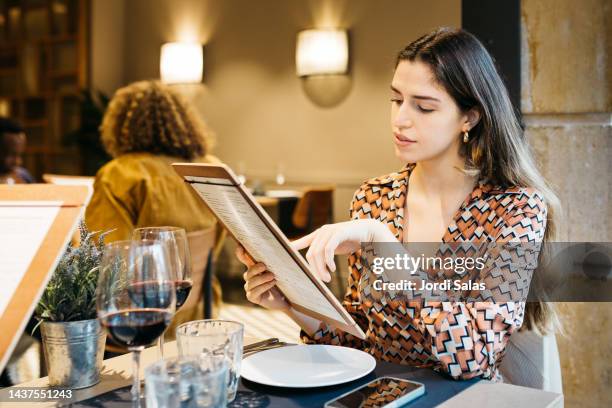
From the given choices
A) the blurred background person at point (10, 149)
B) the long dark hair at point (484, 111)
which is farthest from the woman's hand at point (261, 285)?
the blurred background person at point (10, 149)

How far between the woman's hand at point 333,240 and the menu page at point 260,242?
0.20 ft

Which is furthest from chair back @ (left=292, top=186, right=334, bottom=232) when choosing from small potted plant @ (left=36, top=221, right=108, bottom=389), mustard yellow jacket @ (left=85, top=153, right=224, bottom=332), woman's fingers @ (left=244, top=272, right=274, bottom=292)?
small potted plant @ (left=36, top=221, right=108, bottom=389)

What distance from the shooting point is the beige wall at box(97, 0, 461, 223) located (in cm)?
561

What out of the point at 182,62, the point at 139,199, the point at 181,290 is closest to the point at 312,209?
the point at 139,199

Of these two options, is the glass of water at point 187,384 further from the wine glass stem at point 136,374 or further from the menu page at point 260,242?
the menu page at point 260,242

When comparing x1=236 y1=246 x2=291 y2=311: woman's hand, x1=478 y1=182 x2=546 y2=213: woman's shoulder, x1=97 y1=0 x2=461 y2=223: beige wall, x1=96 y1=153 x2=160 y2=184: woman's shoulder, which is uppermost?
x1=97 y1=0 x2=461 y2=223: beige wall

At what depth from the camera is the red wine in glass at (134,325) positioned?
87 centimetres

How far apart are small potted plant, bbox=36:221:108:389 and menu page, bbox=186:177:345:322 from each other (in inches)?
9.6

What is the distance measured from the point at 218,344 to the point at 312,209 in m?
4.12

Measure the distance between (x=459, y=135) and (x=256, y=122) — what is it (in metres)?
4.92

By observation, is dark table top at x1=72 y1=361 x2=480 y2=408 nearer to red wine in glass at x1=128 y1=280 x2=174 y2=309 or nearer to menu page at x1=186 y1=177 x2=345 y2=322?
menu page at x1=186 y1=177 x2=345 y2=322

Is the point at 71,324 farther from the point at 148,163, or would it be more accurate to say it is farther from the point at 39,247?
the point at 148,163

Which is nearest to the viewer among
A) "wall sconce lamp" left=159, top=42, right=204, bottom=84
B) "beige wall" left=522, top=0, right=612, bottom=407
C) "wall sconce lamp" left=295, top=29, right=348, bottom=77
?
"beige wall" left=522, top=0, right=612, bottom=407

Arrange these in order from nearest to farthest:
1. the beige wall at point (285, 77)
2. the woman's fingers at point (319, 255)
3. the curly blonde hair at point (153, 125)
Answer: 1. the woman's fingers at point (319, 255)
2. the curly blonde hair at point (153, 125)
3. the beige wall at point (285, 77)
